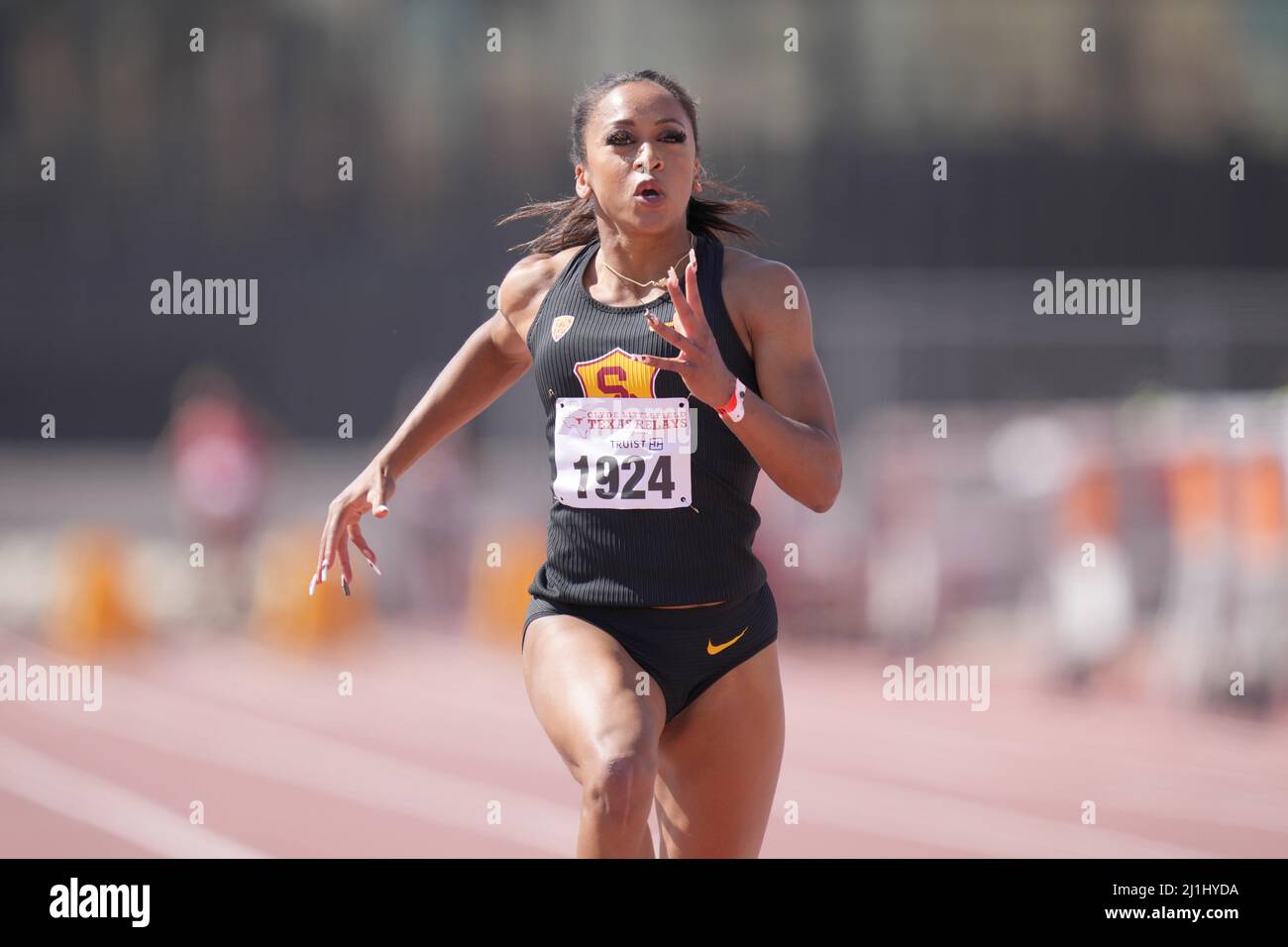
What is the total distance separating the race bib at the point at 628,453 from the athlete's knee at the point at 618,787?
0.60 metres

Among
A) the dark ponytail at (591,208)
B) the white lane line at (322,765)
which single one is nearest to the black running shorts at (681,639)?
the dark ponytail at (591,208)

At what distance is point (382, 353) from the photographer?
23.1 metres

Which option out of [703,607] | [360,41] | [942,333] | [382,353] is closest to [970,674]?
[942,333]

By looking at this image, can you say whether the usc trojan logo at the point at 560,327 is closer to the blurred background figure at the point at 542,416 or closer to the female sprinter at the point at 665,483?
the female sprinter at the point at 665,483

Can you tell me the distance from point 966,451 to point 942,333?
9.69 ft

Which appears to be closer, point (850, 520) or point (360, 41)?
point (850, 520)

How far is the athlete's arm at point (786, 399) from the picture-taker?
3332 mm

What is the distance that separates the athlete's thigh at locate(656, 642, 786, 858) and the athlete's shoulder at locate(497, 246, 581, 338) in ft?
3.18

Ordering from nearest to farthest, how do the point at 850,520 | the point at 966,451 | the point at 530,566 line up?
the point at 966,451
the point at 530,566
the point at 850,520

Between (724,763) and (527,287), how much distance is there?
47.6 inches

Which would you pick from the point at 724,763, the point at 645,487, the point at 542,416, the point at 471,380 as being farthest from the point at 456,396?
the point at 542,416

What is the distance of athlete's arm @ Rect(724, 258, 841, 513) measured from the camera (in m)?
3.33

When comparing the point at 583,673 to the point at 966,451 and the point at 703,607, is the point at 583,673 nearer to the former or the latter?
the point at 703,607

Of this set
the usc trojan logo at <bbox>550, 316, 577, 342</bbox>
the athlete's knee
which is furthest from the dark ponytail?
the athlete's knee
